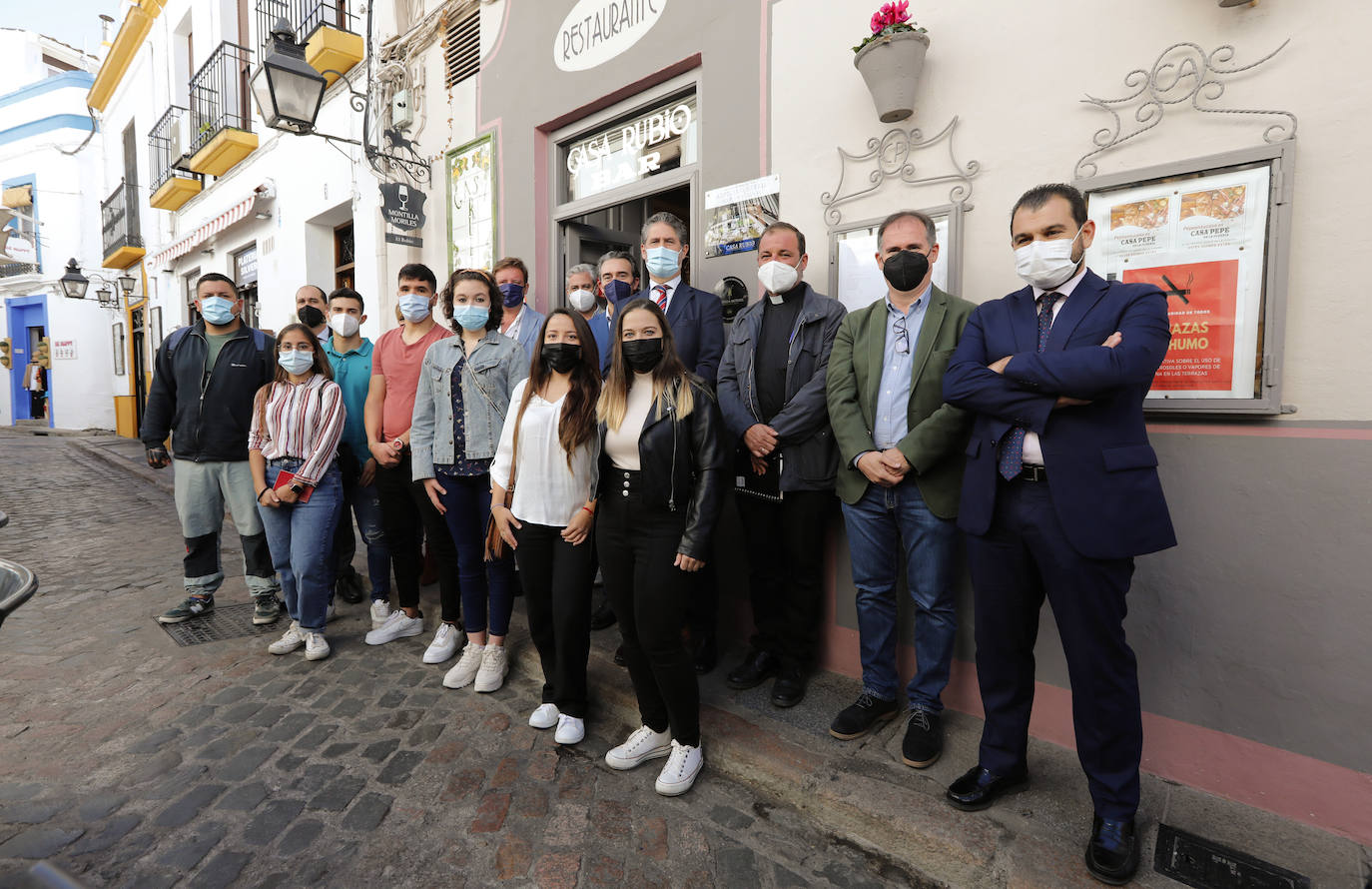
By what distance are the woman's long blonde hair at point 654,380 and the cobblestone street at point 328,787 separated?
1.51 metres

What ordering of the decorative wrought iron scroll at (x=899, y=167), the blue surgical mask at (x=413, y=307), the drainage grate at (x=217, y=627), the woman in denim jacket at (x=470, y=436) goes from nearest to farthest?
the decorative wrought iron scroll at (x=899, y=167) → the woman in denim jacket at (x=470, y=436) → the blue surgical mask at (x=413, y=307) → the drainage grate at (x=217, y=627)

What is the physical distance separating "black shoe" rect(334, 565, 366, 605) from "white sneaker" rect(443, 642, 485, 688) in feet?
5.29

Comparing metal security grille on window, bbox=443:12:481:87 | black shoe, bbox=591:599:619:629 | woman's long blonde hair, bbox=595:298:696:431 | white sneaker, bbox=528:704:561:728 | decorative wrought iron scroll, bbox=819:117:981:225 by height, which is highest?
metal security grille on window, bbox=443:12:481:87

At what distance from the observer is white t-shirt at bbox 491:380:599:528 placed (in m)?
2.87

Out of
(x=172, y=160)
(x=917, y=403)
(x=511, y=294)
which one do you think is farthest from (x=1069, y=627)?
(x=172, y=160)

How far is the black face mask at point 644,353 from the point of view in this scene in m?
2.70

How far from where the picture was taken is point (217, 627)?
4492 millimetres

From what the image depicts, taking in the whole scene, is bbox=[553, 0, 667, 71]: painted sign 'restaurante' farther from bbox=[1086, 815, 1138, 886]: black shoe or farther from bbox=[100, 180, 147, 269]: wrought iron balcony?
bbox=[100, 180, 147, 269]: wrought iron balcony

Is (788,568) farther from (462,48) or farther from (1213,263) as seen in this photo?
(462,48)

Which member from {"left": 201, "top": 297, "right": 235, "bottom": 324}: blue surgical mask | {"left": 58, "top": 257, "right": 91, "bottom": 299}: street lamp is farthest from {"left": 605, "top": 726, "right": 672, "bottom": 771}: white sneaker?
{"left": 58, "top": 257, "right": 91, "bottom": 299}: street lamp

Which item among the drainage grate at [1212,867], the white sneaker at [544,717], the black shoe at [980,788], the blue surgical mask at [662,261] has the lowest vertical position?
the white sneaker at [544,717]

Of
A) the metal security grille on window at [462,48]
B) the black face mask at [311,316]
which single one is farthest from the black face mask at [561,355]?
the metal security grille on window at [462,48]

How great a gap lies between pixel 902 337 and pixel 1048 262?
668 millimetres

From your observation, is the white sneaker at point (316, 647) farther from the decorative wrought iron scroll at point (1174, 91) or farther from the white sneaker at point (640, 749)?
the decorative wrought iron scroll at point (1174, 91)
